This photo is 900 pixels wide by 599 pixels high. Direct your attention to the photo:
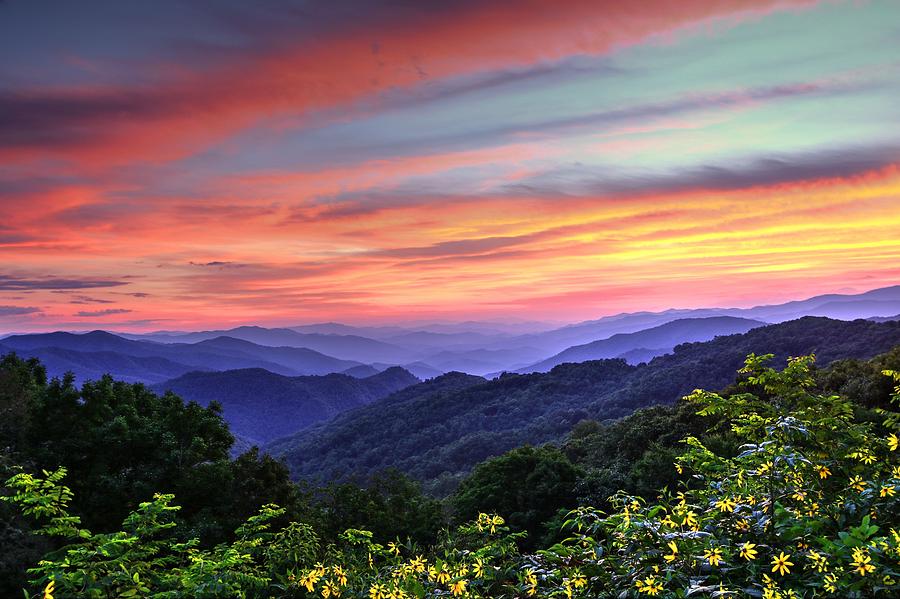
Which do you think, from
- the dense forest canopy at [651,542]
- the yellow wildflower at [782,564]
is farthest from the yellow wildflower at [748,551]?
the yellow wildflower at [782,564]

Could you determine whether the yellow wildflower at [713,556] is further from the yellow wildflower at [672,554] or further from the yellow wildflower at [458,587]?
the yellow wildflower at [458,587]

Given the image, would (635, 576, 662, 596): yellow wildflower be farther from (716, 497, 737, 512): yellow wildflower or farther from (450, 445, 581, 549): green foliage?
(450, 445, 581, 549): green foliage

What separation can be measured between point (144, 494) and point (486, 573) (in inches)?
794

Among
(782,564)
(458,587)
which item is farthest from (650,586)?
(458,587)

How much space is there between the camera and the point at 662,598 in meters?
3.69

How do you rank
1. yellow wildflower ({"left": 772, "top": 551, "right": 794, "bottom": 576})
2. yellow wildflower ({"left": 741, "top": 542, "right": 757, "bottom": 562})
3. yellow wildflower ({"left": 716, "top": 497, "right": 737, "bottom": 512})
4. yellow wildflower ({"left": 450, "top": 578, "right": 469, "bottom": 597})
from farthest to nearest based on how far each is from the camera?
yellow wildflower ({"left": 716, "top": 497, "right": 737, "bottom": 512})
yellow wildflower ({"left": 450, "top": 578, "right": 469, "bottom": 597})
yellow wildflower ({"left": 741, "top": 542, "right": 757, "bottom": 562})
yellow wildflower ({"left": 772, "top": 551, "right": 794, "bottom": 576})

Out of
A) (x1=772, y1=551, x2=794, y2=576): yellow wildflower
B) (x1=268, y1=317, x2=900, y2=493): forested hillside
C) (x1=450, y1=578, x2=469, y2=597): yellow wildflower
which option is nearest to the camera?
(x1=772, y1=551, x2=794, y2=576): yellow wildflower

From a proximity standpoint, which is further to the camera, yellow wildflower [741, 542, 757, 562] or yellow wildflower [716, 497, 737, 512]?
yellow wildflower [716, 497, 737, 512]

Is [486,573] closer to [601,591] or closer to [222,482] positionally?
[601,591]

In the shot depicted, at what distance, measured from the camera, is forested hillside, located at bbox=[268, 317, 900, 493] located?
83625mm

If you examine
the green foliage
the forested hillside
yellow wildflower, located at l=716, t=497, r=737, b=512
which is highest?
yellow wildflower, located at l=716, t=497, r=737, b=512

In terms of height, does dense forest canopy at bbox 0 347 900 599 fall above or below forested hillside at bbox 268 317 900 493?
above

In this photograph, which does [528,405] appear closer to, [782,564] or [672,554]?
[672,554]

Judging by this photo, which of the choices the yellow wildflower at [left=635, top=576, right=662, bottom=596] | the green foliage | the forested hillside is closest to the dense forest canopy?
the yellow wildflower at [left=635, top=576, right=662, bottom=596]
